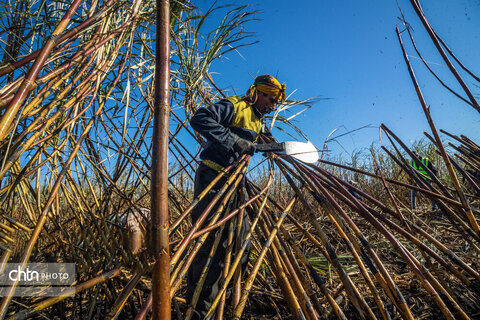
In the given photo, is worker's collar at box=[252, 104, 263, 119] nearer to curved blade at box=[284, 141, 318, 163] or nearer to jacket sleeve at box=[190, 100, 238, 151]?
jacket sleeve at box=[190, 100, 238, 151]

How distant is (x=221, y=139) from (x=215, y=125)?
0.34 feet

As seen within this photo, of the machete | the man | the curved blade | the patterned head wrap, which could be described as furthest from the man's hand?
the patterned head wrap

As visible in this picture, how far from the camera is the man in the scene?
5.82ft

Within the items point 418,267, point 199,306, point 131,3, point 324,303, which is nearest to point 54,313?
point 199,306

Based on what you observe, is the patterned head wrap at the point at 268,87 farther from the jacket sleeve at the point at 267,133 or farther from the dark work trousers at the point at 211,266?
the dark work trousers at the point at 211,266

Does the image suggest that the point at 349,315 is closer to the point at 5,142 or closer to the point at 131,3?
the point at 5,142

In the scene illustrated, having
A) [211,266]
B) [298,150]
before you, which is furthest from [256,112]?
[211,266]

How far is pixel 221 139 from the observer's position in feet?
5.91

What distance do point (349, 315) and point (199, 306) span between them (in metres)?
0.95

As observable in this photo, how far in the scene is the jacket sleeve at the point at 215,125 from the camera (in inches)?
69.4

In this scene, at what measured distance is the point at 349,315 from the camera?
1.49 m

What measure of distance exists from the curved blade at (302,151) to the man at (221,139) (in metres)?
0.26

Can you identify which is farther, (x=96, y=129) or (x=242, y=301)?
(x=96, y=129)

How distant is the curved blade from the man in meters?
0.26
